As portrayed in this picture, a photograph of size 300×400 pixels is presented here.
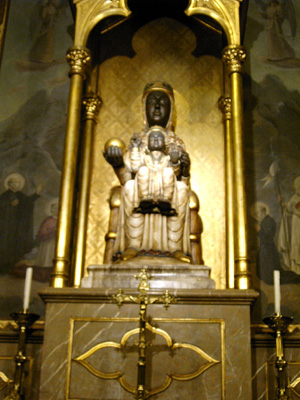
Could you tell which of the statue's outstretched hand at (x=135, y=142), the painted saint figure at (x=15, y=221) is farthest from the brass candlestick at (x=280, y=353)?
the painted saint figure at (x=15, y=221)

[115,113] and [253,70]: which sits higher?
[253,70]

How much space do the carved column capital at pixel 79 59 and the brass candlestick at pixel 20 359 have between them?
2.80 m

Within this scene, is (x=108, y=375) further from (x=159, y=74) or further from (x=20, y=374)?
(x=159, y=74)

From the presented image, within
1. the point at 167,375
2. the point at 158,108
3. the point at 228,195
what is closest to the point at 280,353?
the point at 167,375

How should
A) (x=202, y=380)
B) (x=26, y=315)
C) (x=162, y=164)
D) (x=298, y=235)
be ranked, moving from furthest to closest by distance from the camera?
(x=298, y=235)
(x=162, y=164)
(x=26, y=315)
(x=202, y=380)

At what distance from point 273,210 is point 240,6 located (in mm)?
2362

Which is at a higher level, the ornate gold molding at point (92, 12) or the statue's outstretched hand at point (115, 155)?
the ornate gold molding at point (92, 12)

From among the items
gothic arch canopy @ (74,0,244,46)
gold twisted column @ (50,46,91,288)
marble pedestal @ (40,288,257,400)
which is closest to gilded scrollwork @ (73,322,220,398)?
marble pedestal @ (40,288,257,400)

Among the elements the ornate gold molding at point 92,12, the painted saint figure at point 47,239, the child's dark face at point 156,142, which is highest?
the ornate gold molding at point 92,12

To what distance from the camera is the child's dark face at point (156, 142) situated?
634 cm

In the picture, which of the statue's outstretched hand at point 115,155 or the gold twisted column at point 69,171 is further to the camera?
the statue's outstretched hand at point 115,155

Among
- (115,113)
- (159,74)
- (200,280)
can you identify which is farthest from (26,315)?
(159,74)

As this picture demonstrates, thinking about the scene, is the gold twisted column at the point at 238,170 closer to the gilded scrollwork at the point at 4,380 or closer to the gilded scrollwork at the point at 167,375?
the gilded scrollwork at the point at 167,375

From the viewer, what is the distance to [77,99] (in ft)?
21.1
